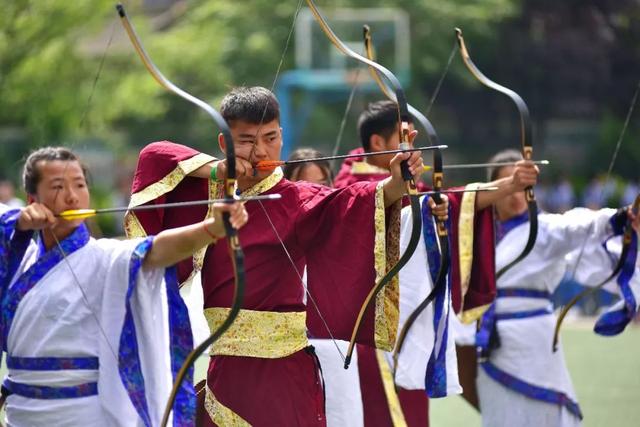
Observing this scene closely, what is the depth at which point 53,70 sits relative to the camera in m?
18.0

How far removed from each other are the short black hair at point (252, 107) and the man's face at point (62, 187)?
0.62m

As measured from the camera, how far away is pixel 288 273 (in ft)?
14.0

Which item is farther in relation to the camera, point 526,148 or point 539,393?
point 539,393

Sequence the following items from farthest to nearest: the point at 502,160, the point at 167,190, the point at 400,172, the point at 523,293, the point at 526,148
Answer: the point at 502,160 → the point at 523,293 → the point at 526,148 → the point at 167,190 → the point at 400,172

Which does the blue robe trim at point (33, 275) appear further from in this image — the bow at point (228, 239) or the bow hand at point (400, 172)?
the bow hand at point (400, 172)

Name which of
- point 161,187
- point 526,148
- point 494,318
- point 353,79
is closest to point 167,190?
point 161,187

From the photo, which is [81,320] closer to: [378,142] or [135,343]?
[135,343]

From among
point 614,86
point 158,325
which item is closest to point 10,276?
point 158,325

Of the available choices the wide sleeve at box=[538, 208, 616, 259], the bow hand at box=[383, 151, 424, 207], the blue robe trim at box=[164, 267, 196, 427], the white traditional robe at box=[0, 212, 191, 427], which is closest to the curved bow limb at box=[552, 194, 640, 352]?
the wide sleeve at box=[538, 208, 616, 259]

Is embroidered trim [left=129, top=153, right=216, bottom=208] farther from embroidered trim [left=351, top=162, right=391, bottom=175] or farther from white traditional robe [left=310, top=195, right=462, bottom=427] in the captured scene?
embroidered trim [left=351, top=162, right=391, bottom=175]

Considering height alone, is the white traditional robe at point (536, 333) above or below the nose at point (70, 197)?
below

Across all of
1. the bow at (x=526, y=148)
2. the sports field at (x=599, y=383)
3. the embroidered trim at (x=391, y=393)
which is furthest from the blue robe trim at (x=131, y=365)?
the sports field at (x=599, y=383)

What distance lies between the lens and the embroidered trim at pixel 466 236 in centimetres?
531

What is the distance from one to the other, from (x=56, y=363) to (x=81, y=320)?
14cm
